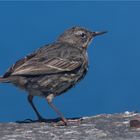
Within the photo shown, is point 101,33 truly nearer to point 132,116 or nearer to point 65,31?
point 65,31

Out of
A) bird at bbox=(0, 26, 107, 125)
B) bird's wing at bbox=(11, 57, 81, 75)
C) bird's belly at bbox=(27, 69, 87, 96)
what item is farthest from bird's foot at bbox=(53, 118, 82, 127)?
bird's wing at bbox=(11, 57, 81, 75)

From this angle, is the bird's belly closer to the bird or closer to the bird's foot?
the bird

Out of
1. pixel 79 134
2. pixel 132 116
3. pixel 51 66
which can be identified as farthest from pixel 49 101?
pixel 79 134

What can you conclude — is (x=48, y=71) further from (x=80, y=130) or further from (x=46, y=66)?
(x=80, y=130)

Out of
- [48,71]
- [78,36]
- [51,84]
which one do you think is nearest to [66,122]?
[51,84]

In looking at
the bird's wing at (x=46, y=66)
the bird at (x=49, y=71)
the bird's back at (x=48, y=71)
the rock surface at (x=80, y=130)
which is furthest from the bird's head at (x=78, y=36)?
the rock surface at (x=80, y=130)

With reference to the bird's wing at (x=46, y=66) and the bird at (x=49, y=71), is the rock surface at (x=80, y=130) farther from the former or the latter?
the bird's wing at (x=46, y=66)
